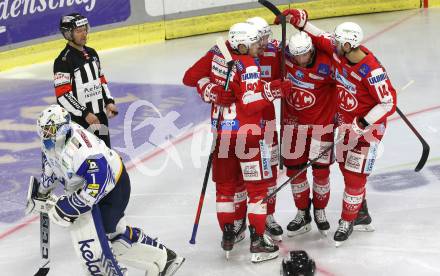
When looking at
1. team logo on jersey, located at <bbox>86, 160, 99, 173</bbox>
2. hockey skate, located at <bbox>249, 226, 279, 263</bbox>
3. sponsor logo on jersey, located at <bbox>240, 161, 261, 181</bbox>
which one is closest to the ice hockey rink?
hockey skate, located at <bbox>249, 226, 279, 263</bbox>

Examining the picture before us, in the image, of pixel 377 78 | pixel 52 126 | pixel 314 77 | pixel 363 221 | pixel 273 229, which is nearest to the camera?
pixel 52 126

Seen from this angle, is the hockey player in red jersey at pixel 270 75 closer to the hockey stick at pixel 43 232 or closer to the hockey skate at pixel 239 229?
the hockey skate at pixel 239 229

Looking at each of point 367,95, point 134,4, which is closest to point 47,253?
point 367,95

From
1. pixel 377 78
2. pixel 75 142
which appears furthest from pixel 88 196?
pixel 377 78

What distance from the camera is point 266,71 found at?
191 inches

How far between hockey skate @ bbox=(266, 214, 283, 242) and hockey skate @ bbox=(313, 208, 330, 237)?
26 centimetres

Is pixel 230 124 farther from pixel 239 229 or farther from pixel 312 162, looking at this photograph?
pixel 239 229

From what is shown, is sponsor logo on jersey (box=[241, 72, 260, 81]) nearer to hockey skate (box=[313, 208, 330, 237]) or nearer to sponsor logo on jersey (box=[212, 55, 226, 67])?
sponsor logo on jersey (box=[212, 55, 226, 67])

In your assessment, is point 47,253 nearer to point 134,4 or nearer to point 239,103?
point 239,103

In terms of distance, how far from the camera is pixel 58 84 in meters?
5.16

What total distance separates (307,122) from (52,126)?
5.87 ft

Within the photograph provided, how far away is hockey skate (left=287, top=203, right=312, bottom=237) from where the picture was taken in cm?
517

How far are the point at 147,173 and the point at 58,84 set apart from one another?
145 cm

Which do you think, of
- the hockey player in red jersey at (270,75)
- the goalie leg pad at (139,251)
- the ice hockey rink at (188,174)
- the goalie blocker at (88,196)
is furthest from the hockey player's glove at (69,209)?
the hockey player in red jersey at (270,75)
